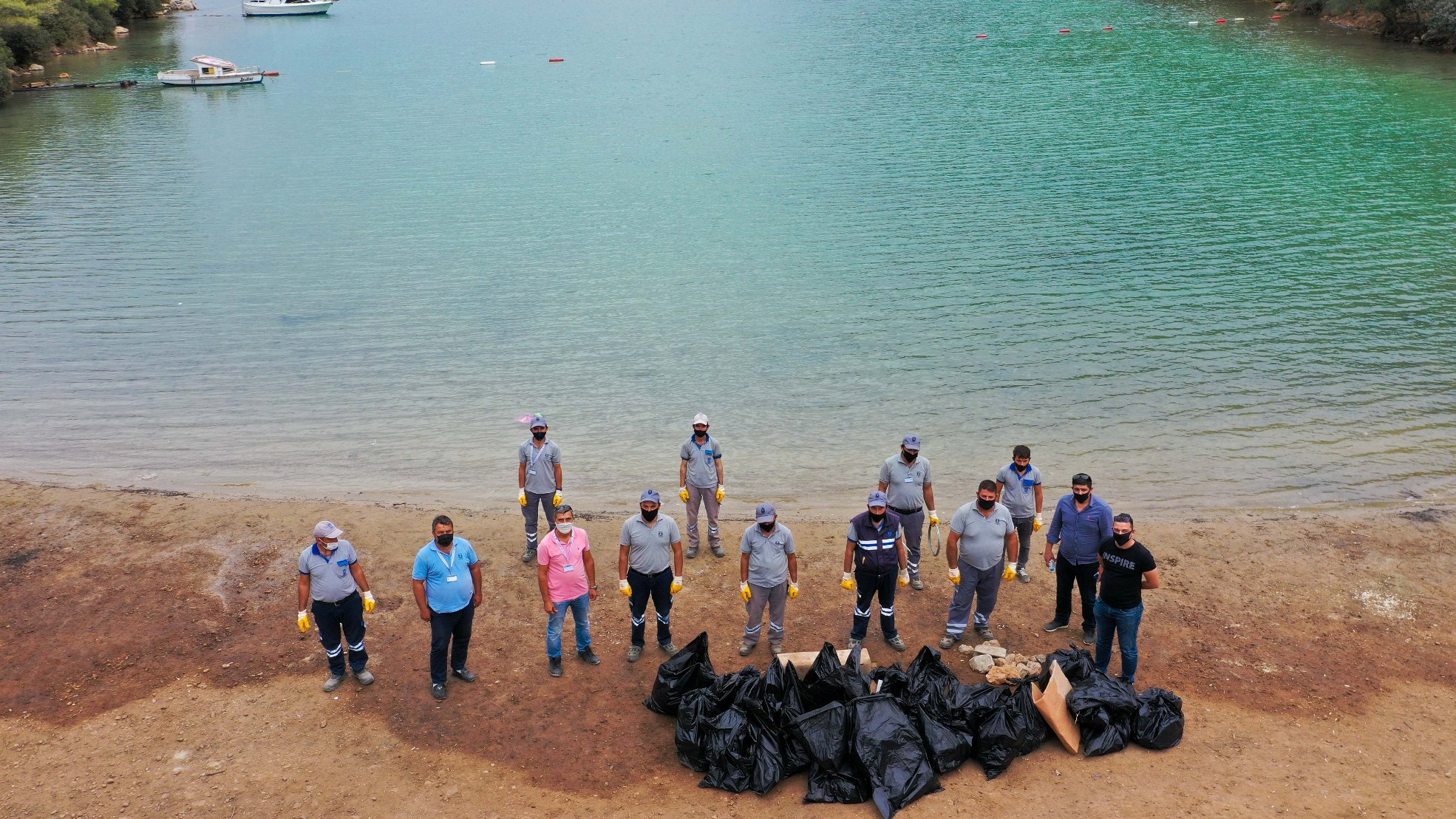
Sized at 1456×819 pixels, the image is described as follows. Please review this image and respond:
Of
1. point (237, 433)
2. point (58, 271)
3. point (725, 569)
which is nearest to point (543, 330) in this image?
point (237, 433)

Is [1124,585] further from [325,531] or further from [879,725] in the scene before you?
[325,531]

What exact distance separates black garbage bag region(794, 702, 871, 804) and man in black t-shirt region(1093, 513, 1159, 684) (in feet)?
8.31

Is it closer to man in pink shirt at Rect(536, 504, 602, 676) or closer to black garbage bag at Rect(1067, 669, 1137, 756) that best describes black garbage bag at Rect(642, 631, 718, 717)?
man in pink shirt at Rect(536, 504, 602, 676)

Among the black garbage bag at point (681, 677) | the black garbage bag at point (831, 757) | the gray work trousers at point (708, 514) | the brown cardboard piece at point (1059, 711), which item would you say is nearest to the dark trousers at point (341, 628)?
the black garbage bag at point (681, 677)

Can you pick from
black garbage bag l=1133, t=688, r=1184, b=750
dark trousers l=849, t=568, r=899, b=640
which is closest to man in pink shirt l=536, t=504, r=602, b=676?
dark trousers l=849, t=568, r=899, b=640

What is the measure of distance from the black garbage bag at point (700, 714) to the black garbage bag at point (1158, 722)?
2.94 m

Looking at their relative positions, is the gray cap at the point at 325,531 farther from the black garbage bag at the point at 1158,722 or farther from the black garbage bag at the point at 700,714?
the black garbage bag at the point at 1158,722

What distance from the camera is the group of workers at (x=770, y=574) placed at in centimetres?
850

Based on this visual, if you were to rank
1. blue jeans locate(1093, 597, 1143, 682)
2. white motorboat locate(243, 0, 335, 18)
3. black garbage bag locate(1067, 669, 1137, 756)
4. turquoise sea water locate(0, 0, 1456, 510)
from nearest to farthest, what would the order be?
black garbage bag locate(1067, 669, 1137, 756) < blue jeans locate(1093, 597, 1143, 682) < turquoise sea water locate(0, 0, 1456, 510) < white motorboat locate(243, 0, 335, 18)

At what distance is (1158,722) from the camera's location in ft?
25.5

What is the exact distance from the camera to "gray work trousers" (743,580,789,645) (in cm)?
915

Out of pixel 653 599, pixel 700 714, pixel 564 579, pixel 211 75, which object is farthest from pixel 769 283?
pixel 211 75

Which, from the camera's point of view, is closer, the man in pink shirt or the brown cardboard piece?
the brown cardboard piece

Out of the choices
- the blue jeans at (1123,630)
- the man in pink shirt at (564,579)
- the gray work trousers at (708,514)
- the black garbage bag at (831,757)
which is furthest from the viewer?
the gray work trousers at (708,514)
